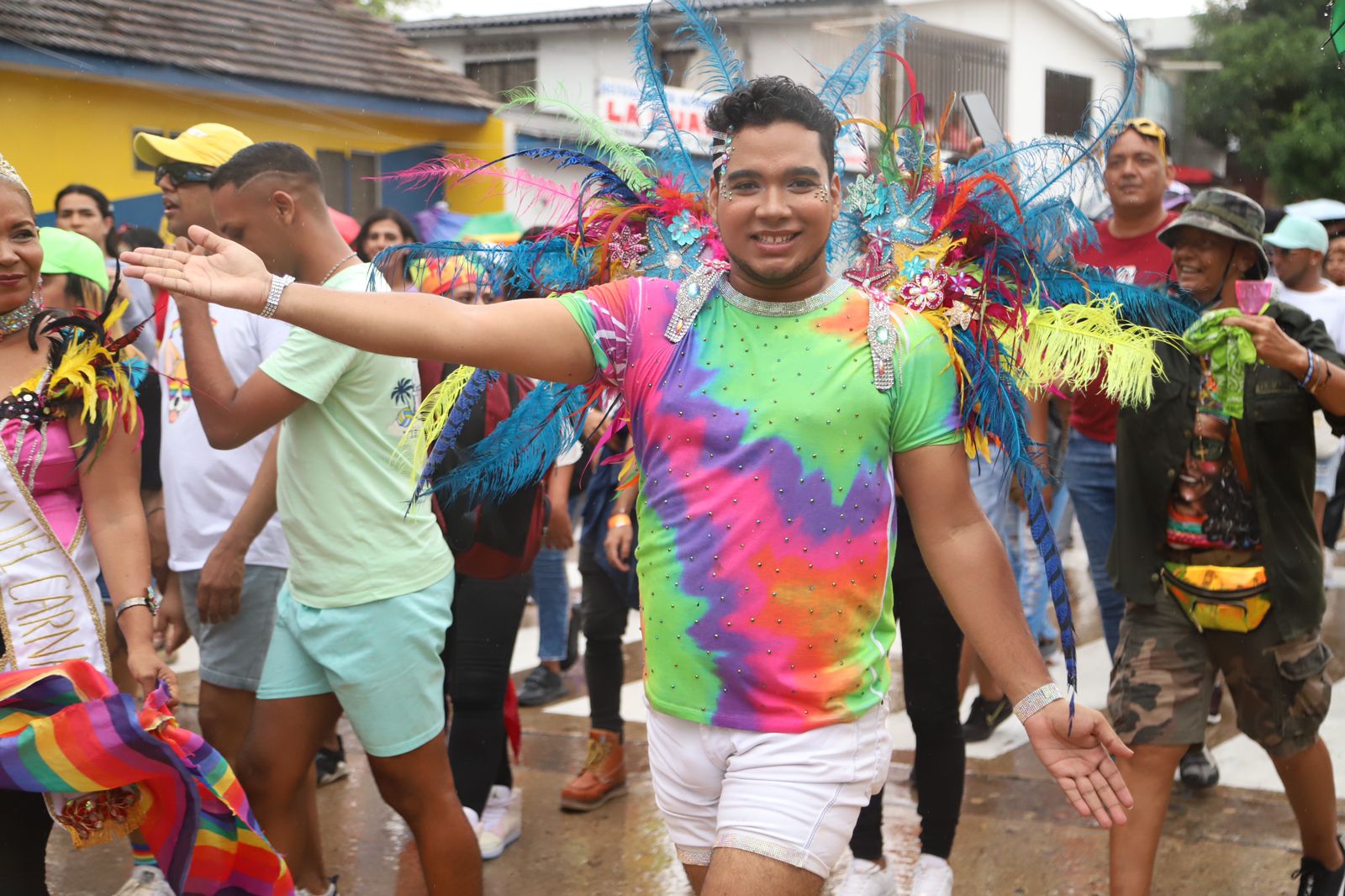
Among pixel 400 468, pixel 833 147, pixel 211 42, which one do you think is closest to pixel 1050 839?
Result: pixel 400 468

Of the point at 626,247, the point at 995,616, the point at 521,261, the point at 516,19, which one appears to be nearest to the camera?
the point at 995,616

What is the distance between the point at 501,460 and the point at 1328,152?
10.4 m

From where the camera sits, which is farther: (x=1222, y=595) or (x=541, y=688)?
(x=541, y=688)

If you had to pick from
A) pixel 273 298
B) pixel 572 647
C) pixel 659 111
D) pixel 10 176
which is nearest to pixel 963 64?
pixel 572 647

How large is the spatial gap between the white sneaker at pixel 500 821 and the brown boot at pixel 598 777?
222 mm

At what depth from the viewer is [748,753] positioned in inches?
106

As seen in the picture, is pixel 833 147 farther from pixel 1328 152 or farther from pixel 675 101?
pixel 675 101

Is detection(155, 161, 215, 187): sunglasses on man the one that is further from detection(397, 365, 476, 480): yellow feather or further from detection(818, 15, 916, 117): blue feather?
detection(818, 15, 916, 117): blue feather

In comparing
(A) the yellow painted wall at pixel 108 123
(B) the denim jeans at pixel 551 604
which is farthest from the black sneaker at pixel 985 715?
(A) the yellow painted wall at pixel 108 123

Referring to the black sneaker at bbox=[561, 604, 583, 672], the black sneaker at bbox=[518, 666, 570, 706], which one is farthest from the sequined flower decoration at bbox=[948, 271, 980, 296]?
the black sneaker at bbox=[561, 604, 583, 672]

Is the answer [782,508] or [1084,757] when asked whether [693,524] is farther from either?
[1084,757]

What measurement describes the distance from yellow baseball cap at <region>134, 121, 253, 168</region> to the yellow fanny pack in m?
2.90

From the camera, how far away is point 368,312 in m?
2.49

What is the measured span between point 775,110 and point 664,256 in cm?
50
